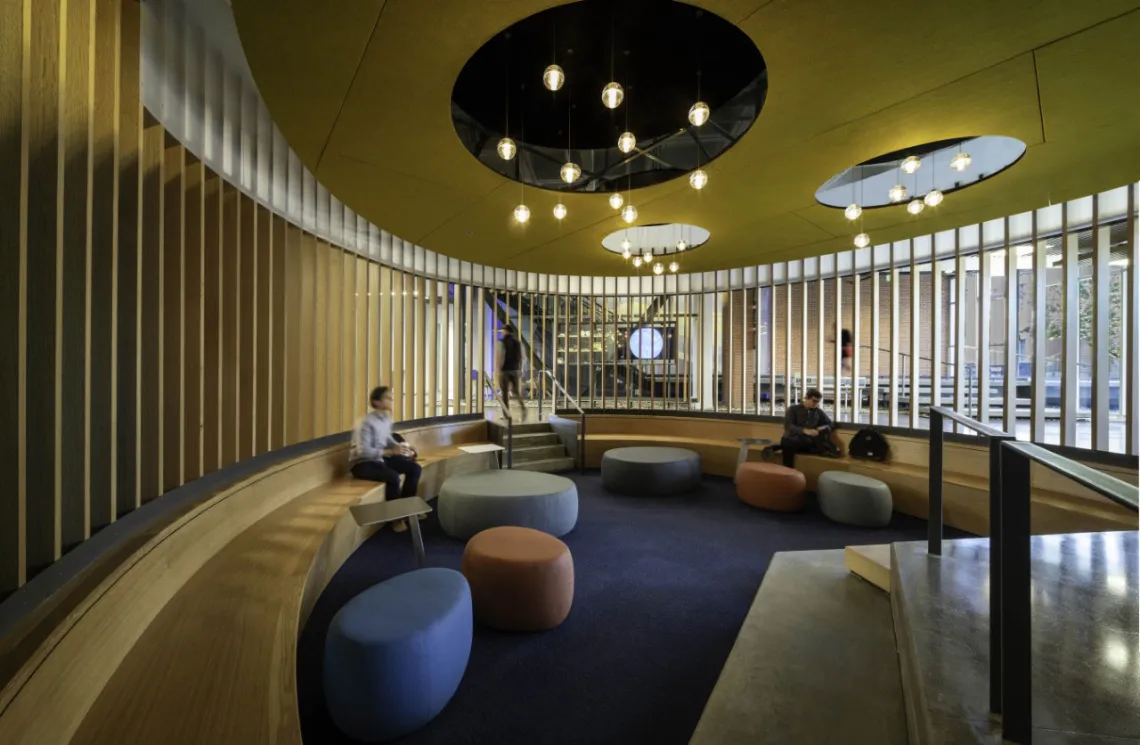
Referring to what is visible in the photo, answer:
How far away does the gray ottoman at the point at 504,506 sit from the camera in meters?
4.14

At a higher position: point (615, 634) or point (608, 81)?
point (608, 81)

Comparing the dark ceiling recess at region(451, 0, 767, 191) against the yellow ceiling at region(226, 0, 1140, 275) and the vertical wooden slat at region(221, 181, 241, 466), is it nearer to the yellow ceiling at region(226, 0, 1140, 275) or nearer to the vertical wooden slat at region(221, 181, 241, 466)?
the yellow ceiling at region(226, 0, 1140, 275)

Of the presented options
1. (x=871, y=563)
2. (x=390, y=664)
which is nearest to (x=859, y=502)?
(x=871, y=563)

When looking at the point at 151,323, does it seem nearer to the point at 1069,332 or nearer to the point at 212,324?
the point at 212,324

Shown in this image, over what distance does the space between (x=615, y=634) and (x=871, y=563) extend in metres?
1.70

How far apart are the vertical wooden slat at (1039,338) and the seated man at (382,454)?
647cm

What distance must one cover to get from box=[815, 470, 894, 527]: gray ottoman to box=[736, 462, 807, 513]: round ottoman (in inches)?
12.9

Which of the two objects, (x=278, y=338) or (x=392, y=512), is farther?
(x=278, y=338)

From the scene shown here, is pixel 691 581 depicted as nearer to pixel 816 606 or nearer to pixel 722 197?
pixel 816 606

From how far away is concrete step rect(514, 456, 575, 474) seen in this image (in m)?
6.96

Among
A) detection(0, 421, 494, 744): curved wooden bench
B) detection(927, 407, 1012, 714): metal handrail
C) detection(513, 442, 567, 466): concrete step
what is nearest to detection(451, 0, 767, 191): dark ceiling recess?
detection(927, 407, 1012, 714): metal handrail

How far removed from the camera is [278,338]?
3.88 meters

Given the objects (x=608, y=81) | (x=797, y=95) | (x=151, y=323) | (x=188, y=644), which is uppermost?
(x=608, y=81)

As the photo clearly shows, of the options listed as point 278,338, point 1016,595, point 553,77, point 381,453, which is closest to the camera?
point 1016,595
